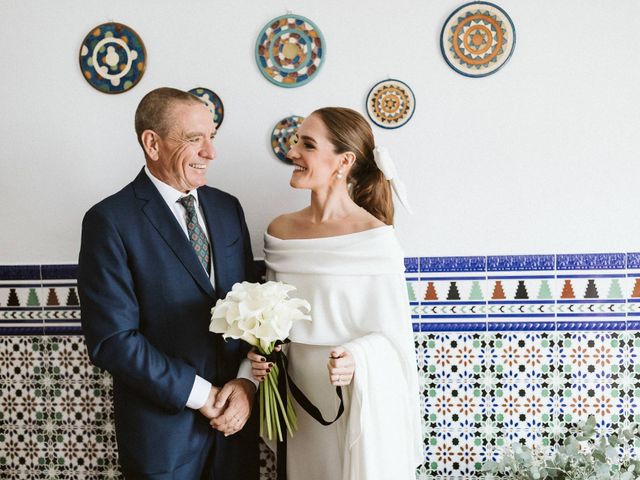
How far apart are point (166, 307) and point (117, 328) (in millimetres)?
170

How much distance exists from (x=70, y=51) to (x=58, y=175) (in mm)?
583

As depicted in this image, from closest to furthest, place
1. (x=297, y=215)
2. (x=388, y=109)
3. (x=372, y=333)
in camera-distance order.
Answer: (x=372, y=333)
(x=297, y=215)
(x=388, y=109)

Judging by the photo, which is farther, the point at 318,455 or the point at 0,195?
the point at 0,195

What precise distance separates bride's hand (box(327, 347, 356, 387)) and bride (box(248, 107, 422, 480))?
0.02m

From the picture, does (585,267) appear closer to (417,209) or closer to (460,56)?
(417,209)

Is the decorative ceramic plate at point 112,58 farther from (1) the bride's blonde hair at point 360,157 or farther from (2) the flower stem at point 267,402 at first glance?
(2) the flower stem at point 267,402

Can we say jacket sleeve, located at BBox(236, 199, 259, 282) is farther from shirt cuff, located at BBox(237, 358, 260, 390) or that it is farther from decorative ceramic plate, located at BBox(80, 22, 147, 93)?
decorative ceramic plate, located at BBox(80, 22, 147, 93)

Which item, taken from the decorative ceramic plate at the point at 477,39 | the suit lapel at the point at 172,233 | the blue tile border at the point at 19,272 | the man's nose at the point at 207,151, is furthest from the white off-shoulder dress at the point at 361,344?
the blue tile border at the point at 19,272

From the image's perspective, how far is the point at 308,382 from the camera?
185 centimetres

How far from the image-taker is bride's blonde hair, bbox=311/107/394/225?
1853 millimetres

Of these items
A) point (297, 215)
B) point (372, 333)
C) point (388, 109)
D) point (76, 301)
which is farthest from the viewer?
point (76, 301)

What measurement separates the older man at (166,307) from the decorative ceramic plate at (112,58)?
1.94 ft

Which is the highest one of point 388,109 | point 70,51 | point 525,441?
point 70,51

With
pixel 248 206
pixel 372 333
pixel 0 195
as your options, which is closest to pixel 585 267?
pixel 372 333
